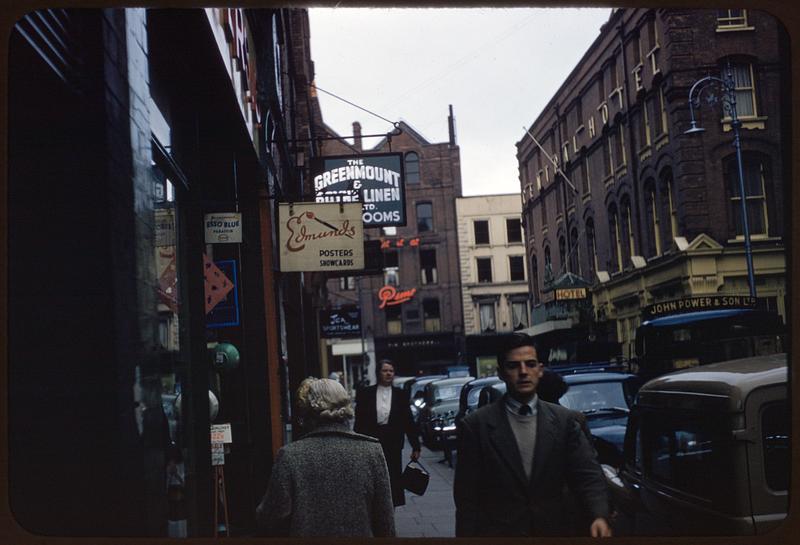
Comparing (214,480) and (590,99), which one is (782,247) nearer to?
(590,99)

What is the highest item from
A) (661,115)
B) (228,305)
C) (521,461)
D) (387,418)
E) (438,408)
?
(661,115)

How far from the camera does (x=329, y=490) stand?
404cm

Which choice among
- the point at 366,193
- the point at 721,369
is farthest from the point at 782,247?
the point at 366,193

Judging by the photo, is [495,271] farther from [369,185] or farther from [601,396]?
[601,396]

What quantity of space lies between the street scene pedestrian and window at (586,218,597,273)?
1417mm

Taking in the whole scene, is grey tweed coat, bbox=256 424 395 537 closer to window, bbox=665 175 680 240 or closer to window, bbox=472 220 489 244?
window, bbox=665 175 680 240

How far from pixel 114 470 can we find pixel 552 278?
2.62m

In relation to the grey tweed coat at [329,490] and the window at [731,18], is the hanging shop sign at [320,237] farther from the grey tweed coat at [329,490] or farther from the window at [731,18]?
the window at [731,18]

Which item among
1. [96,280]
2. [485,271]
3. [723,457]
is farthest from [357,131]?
[723,457]

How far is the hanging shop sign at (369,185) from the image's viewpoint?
793 centimetres

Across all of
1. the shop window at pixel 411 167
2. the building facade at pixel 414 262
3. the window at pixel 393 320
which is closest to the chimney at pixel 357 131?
the building facade at pixel 414 262

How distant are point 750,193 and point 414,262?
1301 cm

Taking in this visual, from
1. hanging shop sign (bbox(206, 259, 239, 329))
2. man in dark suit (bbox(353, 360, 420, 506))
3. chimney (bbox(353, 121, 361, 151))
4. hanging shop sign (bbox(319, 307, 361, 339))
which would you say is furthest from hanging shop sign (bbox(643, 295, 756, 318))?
hanging shop sign (bbox(319, 307, 361, 339))

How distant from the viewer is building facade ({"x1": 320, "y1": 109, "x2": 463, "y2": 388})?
603 centimetres
